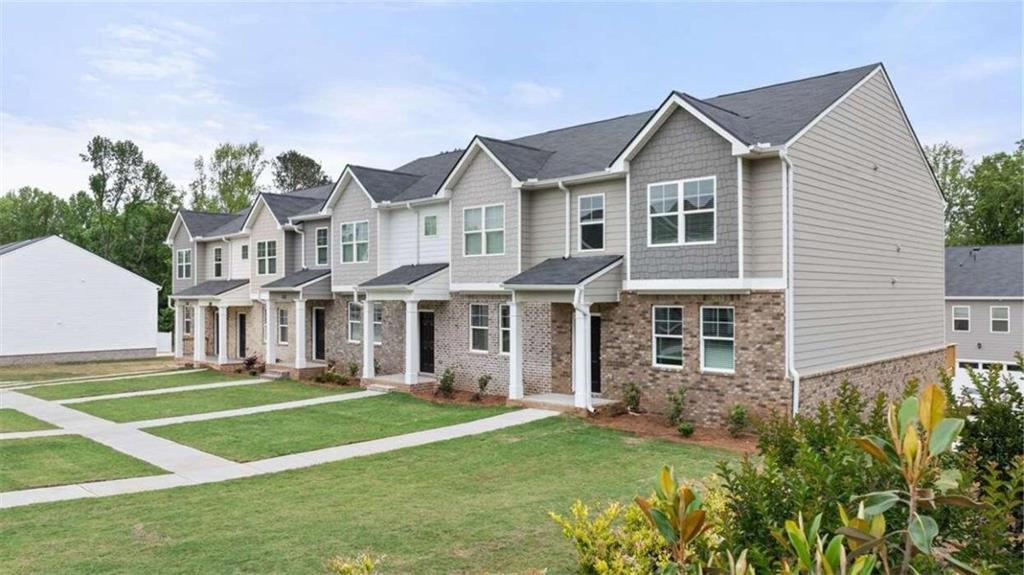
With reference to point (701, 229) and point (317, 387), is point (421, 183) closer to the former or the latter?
point (317, 387)

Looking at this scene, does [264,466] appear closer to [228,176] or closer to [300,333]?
[300,333]

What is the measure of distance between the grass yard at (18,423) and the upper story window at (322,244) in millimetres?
11051

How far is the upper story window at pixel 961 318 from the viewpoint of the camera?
31266mm

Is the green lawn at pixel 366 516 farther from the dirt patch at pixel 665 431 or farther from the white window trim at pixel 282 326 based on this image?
the white window trim at pixel 282 326

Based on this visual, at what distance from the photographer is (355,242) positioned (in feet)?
A: 78.6

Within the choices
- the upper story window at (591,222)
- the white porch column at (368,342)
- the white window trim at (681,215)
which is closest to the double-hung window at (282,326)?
the white porch column at (368,342)

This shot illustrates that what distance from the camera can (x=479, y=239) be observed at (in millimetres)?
19578

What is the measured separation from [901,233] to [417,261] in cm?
1430

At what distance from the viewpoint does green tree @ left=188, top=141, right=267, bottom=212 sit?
180ft

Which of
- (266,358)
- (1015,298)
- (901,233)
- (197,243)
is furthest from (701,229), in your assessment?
(197,243)

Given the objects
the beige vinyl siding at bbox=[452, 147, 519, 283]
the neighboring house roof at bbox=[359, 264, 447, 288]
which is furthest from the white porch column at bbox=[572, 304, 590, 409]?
the neighboring house roof at bbox=[359, 264, 447, 288]

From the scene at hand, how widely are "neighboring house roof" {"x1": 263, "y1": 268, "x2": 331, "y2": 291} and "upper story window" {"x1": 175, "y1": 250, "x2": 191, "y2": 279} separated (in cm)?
985

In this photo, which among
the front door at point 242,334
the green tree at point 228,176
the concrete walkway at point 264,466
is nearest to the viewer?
the concrete walkway at point 264,466

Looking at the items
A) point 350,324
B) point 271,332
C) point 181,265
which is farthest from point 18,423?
point 181,265
